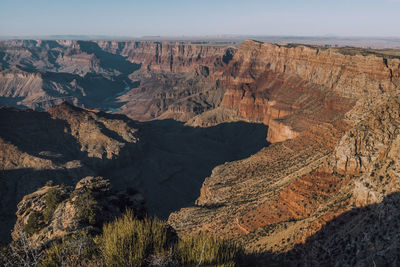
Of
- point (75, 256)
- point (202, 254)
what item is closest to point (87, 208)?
point (75, 256)

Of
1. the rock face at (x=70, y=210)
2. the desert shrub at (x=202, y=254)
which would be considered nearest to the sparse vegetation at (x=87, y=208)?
the rock face at (x=70, y=210)

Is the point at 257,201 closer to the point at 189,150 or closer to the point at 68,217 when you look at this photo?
the point at 68,217

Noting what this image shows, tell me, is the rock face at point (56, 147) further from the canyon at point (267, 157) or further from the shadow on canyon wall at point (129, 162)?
the canyon at point (267, 157)

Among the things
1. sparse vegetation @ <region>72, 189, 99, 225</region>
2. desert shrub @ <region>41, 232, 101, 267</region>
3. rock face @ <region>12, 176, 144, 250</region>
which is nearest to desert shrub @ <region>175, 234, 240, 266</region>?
desert shrub @ <region>41, 232, 101, 267</region>

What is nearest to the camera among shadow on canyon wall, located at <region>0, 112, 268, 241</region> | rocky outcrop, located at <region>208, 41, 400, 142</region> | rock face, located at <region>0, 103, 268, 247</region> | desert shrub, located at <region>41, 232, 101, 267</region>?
desert shrub, located at <region>41, 232, 101, 267</region>

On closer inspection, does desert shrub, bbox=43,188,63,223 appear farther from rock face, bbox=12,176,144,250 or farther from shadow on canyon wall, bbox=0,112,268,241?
shadow on canyon wall, bbox=0,112,268,241

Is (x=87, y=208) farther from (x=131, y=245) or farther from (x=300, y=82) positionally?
(x=300, y=82)

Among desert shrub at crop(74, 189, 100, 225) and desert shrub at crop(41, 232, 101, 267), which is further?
desert shrub at crop(74, 189, 100, 225)

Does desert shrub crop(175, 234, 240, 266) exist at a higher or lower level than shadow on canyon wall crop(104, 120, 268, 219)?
higher
